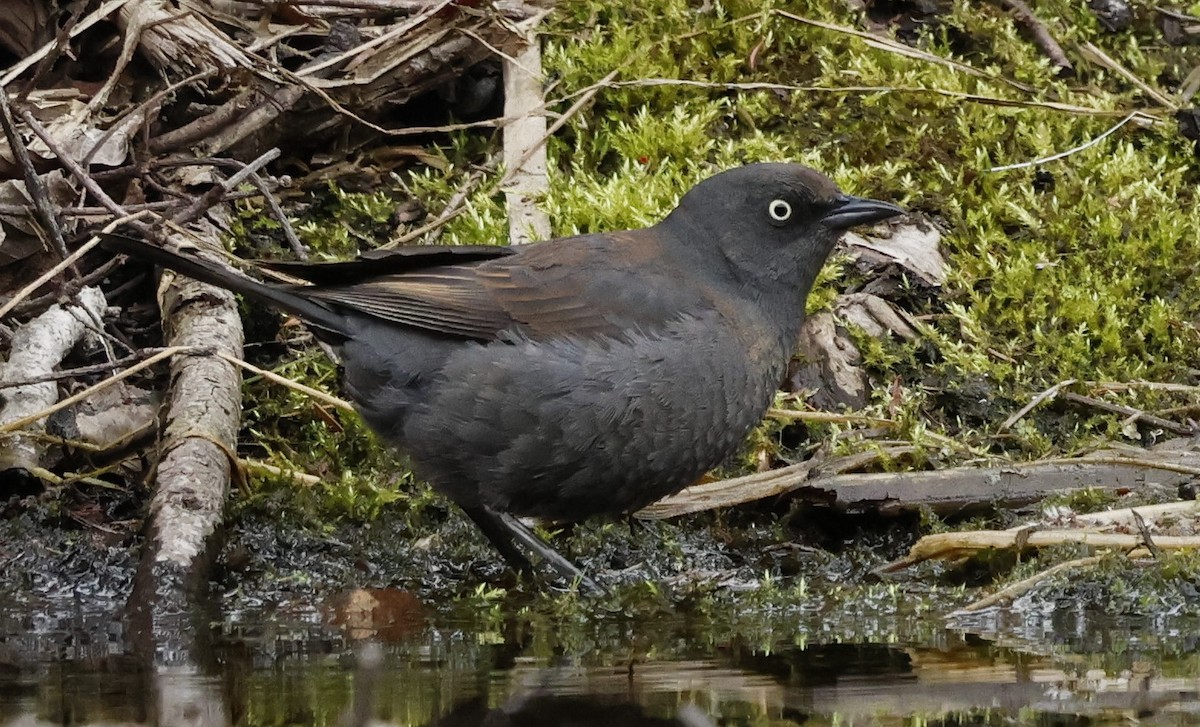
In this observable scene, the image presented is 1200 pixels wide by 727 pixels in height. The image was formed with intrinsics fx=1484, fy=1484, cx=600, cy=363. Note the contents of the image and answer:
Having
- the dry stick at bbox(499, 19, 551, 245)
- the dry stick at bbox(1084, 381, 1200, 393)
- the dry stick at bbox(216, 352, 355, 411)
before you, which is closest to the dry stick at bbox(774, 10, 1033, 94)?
the dry stick at bbox(499, 19, 551, 245)

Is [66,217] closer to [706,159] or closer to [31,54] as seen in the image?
[31,54]

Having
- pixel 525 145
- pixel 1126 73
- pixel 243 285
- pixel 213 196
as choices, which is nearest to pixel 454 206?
pixel 525 145

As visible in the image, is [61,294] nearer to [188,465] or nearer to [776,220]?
[188,465]

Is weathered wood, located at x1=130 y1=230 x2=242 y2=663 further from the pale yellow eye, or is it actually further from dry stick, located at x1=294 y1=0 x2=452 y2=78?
the pale yellow eye

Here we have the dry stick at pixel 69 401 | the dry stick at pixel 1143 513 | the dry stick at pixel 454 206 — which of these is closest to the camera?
the dry stick at pixel 1143 513

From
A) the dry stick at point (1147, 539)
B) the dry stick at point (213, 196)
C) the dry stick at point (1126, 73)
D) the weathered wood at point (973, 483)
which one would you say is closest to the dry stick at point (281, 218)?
the dry stick at point (213, 196)

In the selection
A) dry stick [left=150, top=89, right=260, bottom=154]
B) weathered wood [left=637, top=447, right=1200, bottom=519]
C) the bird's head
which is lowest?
weathered wood [left=637, top=447, right=1200, bottom=519]

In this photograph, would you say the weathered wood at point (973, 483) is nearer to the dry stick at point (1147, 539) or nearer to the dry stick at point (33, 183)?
the dry stick at point (1147, 539)
